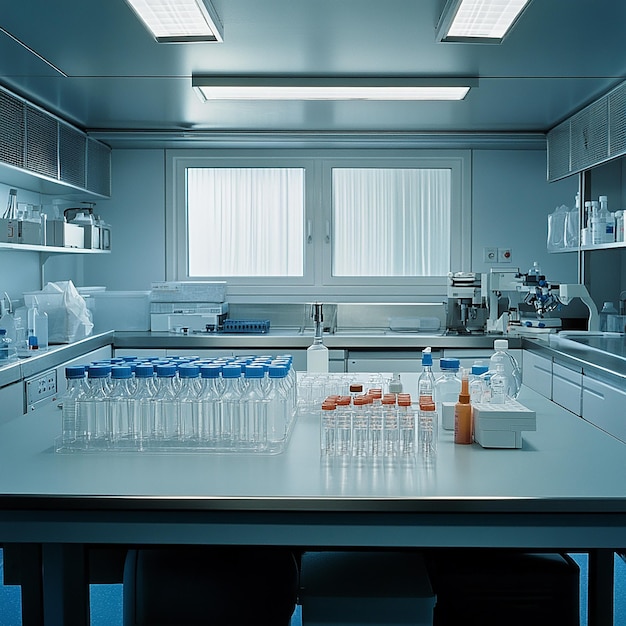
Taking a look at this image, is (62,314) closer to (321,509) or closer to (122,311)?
(122,311)

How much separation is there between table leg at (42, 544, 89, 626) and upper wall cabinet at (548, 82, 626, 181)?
12.1 feet

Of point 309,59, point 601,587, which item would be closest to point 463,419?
point 601,587

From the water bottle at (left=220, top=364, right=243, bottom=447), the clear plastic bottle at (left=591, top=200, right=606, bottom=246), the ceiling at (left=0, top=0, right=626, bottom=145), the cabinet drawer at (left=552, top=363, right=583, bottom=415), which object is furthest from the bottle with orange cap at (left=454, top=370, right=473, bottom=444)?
the clear plastic bottle at (left=591, top=200, right=606, bottom=246)

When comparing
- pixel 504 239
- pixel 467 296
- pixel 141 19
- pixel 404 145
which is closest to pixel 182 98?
pixel 141 19

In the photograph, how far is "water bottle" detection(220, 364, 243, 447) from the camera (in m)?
1.92

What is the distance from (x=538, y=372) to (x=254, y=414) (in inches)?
125

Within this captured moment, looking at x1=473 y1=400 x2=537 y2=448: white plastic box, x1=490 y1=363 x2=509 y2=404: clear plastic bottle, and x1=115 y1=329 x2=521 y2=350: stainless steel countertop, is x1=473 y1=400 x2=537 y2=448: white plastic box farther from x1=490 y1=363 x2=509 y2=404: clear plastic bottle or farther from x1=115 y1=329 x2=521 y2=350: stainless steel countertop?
x1=115 y1=329 x2=521 y2=350: stainless steel countertop

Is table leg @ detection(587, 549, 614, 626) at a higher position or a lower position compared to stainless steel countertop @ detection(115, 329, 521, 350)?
lower

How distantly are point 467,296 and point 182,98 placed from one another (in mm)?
2418

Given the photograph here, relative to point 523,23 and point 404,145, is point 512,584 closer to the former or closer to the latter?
point 523,23

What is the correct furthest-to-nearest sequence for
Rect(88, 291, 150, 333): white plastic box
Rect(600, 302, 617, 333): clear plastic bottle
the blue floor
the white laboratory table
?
1. Rect(88, 291, 150, 333): white plastic box
2. Rect(600, 302, 617, 333): clear plastic bottle
3. the blue floor
4. the white laboratory table

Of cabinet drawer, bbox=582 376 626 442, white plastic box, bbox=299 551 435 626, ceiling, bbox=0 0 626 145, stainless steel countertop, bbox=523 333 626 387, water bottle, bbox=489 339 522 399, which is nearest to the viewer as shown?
white plastic box, bbox=299 551 435 626

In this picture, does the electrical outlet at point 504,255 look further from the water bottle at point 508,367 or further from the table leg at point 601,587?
the table leg at point 601,587

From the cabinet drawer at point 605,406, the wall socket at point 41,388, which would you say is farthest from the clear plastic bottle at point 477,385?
the wall socket at point 41,388
